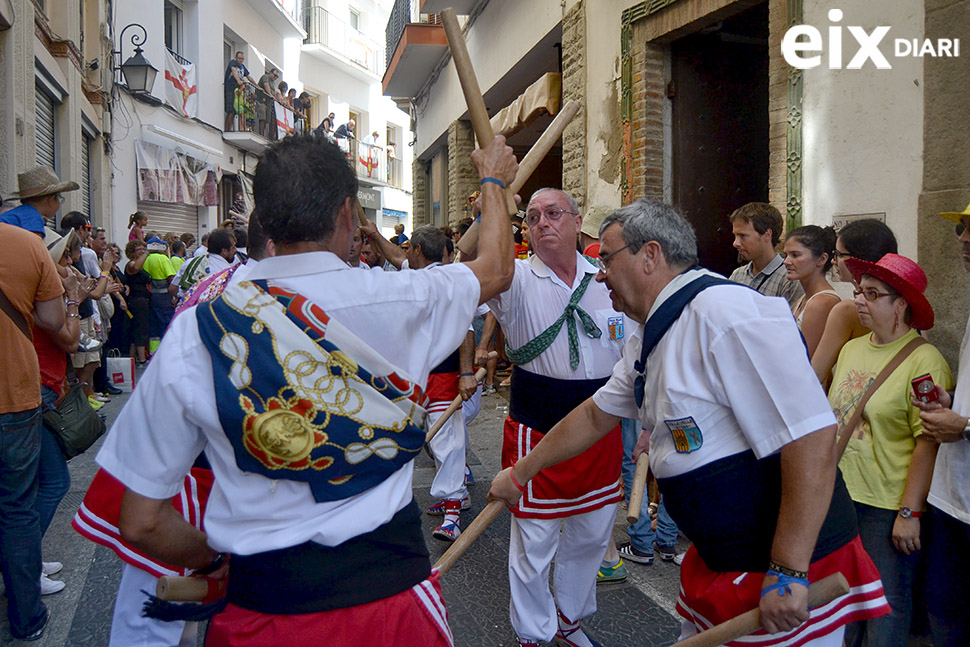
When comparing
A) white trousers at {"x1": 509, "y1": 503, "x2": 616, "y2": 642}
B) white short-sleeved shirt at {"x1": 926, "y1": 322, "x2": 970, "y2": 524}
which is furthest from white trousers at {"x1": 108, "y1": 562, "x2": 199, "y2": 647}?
white short-sleeved shirt at {"x1": 926, "y1": 322, "x2": 970, "y2": 524}

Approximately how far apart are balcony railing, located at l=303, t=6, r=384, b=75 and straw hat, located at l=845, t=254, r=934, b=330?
29.7m

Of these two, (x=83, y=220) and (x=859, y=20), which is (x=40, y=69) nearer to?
(x=83, y=220)

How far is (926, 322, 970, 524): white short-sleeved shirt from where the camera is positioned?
264 centimetres

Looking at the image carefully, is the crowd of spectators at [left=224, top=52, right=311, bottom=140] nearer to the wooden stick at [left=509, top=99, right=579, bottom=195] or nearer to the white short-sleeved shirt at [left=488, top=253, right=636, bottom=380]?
the white short-sleeved shirt at [left=488, top=253, right=636, bottom=380]

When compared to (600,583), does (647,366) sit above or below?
above

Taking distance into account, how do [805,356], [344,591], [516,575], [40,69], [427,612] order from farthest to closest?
[40,69]
[516,575]
[805,356]
[427,612]
[344,591]

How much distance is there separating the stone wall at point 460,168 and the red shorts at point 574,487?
1098 cm

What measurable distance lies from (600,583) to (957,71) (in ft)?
Result: 10.2

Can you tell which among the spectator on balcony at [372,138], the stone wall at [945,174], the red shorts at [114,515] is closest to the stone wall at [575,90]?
the stone wall at [945,174]

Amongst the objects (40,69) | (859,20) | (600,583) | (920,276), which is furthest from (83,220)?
(920,276)

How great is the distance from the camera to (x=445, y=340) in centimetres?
179

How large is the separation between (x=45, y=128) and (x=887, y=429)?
10592 mm

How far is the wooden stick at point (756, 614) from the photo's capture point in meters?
1.94

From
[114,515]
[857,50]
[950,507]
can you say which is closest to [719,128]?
[857,50]
